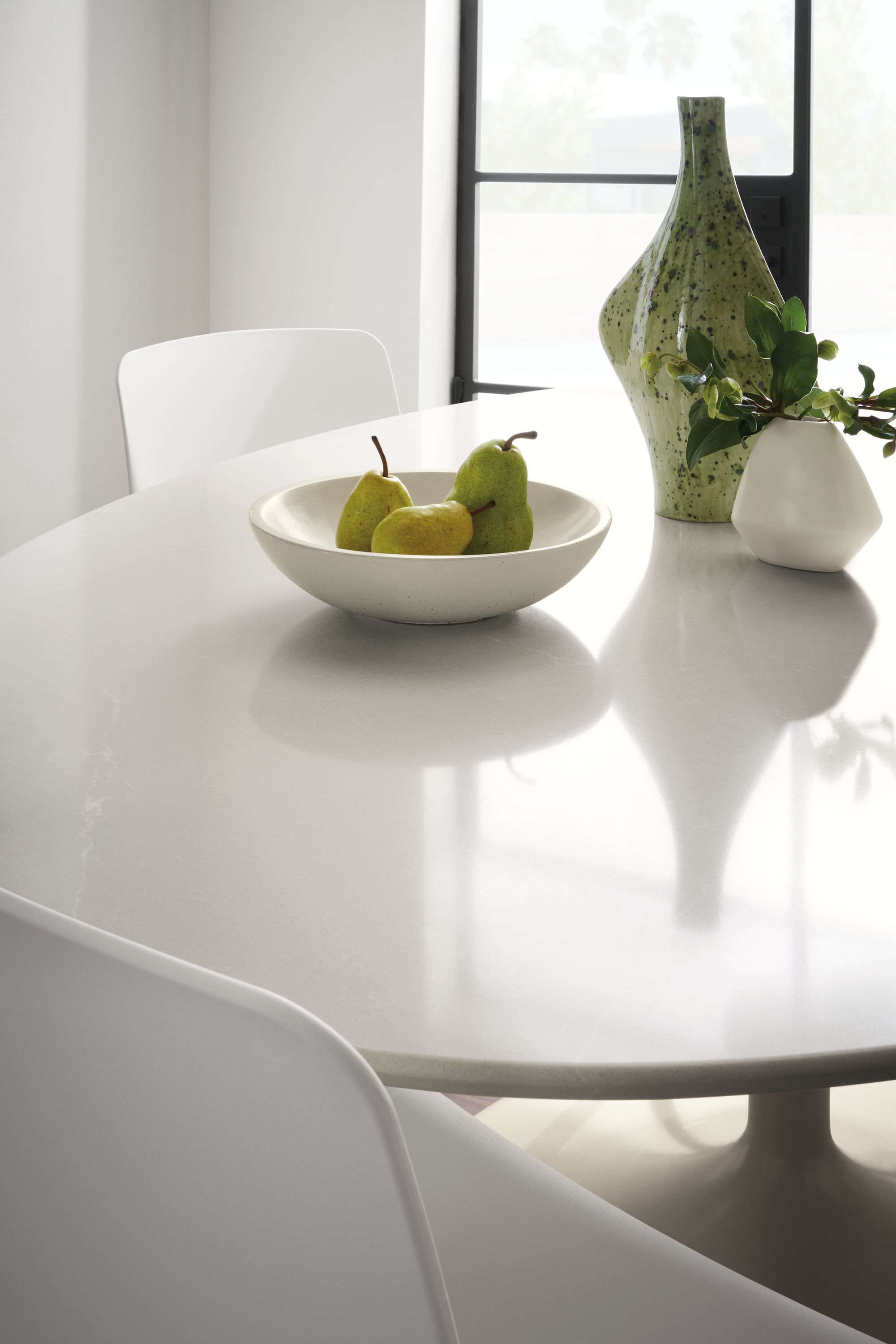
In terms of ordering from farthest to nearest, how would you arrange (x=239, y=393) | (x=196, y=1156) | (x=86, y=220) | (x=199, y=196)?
(x=199, y=196) → (x=86, y=220) → (x=239, y=393) → (x=196, y=1156)

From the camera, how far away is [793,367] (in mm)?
984

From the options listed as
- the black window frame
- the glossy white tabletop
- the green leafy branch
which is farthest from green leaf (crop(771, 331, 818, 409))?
the black window frame

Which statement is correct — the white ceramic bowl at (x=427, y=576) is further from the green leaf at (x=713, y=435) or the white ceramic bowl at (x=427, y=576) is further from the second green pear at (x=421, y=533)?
the green leaf at (x=713, y=435)

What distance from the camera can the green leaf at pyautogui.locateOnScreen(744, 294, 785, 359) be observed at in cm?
99

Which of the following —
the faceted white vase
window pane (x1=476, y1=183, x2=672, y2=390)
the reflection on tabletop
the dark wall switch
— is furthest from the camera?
window pane (x1=476, y1=183, x2=672, y2=390)

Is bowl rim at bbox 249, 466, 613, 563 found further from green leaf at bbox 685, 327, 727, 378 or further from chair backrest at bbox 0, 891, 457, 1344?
chair backrest at bbox 0, 891, 457, 1344

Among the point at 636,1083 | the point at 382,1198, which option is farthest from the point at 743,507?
the point at 382,1198

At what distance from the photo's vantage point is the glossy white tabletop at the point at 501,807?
18.7 inches

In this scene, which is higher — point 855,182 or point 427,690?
point 855,182

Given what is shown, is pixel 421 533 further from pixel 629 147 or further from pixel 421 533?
pixel 629 147

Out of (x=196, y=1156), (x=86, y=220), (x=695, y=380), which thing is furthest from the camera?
(x=86, y=220)

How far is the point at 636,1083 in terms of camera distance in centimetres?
45

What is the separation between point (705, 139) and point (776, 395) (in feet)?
0.91

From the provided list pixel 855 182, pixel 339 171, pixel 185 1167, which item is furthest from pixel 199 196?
pixel 185 1167
